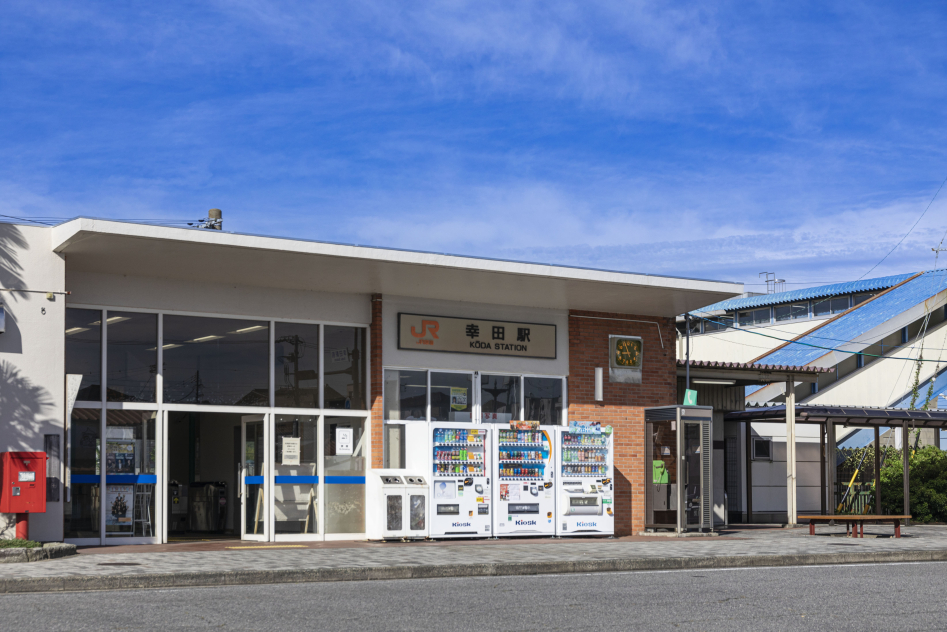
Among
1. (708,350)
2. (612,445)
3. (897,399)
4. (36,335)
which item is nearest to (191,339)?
(36,335)

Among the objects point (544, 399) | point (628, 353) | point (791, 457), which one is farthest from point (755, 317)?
point (544, 399)

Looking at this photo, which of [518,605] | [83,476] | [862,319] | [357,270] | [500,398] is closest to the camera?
[518,605]

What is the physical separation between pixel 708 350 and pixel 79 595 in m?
42.4

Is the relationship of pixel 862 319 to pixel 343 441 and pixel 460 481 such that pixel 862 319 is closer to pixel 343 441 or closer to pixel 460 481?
pixel 460 481

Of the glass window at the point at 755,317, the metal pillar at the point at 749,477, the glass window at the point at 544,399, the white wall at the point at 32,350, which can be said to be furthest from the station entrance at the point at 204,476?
the glass window at the point at 755,317

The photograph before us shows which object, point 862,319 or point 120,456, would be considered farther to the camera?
point 862,319

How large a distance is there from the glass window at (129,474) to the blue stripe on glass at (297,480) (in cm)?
207

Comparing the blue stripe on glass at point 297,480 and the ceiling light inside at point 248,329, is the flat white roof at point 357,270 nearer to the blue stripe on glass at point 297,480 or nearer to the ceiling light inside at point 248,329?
the ceiling light inside at point 248,329

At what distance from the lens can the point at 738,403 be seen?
24.0 metres

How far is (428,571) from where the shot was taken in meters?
12.5

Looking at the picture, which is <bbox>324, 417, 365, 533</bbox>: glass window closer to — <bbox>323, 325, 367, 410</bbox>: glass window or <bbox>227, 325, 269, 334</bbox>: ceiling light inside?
<bbox>323, 325, 367, 410</bbox>: glass window

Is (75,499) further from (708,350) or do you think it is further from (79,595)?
(708,350)

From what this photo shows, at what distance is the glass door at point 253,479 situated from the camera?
16891 millimetres

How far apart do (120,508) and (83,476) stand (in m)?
0.75
